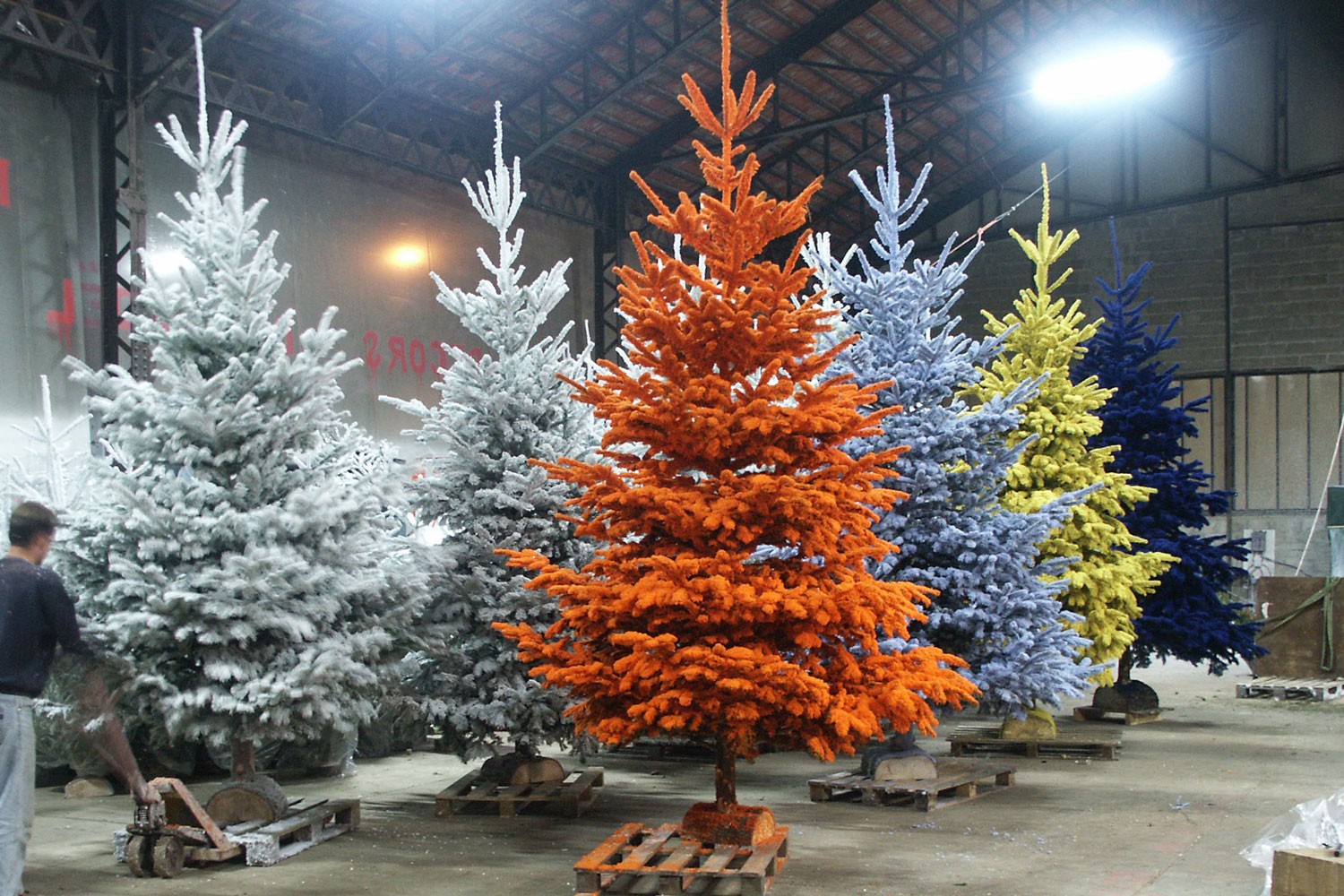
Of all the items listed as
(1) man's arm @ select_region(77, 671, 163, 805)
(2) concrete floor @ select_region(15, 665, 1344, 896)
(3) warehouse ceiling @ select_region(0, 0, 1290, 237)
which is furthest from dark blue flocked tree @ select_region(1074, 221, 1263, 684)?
(1) man's arm @ select_region(77, 671, 163, 805)

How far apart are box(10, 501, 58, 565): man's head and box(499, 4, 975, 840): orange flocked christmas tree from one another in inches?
106

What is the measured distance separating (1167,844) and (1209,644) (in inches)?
286

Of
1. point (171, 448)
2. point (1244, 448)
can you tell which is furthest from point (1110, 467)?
point (1244, 448)

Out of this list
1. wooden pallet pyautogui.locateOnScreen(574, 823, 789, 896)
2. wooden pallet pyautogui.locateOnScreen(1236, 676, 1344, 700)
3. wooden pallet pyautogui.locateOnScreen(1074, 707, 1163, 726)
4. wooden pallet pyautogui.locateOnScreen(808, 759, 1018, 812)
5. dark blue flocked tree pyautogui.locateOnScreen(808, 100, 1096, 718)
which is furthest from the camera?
wooden pallet pyautogui.locateOnScreen(1236, 676, 1344, 700)

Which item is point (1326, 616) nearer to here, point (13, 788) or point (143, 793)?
point (143, 793)

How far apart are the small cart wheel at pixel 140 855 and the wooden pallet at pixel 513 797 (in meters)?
2.40

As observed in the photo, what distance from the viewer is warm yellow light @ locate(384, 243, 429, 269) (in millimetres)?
21031

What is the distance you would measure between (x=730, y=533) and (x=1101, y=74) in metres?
24.3

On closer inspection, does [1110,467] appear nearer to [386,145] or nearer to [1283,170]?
[386,145]

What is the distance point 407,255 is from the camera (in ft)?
70.1

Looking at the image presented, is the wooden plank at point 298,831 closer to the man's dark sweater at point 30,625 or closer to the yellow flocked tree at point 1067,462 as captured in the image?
the man's dark sweater at point 30,625

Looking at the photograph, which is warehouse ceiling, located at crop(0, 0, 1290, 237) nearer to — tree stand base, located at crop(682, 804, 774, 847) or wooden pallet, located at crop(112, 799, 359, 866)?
→ wooden pallet, located at crop(112, 799, 359, 866)

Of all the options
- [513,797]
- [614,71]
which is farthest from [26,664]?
[614,71]

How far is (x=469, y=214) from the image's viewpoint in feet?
76.3
